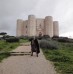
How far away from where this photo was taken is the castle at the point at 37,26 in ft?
258

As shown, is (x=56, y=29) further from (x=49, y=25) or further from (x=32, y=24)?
(x=32, y=24)

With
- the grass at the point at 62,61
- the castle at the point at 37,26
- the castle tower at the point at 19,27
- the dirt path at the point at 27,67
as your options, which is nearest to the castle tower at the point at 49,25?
the castle at the point at 37,26

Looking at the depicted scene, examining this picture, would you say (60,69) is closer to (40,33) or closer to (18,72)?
(18,72)

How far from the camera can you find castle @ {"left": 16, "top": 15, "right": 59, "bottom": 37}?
7869 cm

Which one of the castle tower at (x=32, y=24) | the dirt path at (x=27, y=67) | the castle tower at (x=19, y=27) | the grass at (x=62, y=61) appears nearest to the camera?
the dirt path at (x=27, y=67)

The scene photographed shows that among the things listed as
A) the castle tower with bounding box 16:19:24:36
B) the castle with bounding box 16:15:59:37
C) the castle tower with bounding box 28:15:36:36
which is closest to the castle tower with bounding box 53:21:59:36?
the castle with bounding box 16:15:59:37

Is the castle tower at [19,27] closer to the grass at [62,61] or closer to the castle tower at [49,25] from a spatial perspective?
the castle tower at [49,25]

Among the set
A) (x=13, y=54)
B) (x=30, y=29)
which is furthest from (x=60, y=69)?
(x=30, y=29)

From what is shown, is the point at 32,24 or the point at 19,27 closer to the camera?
the point at 32,24

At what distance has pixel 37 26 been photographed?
265ft

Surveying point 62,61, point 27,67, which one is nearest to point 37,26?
point 62,61

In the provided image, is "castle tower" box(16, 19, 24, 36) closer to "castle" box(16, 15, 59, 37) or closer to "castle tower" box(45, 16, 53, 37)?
"castle" box(16, 15, 59, 37)

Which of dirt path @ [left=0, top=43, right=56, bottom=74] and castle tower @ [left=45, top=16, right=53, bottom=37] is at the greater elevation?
castle tower @ [left=45, top=16, right=53, bottom=37]

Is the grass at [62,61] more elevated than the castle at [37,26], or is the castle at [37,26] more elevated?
the castle at [37,26]
